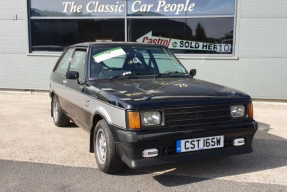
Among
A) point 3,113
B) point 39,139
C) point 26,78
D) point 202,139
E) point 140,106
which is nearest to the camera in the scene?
point 140,106

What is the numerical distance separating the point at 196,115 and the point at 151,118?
52cm

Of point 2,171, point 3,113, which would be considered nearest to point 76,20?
point 3,113

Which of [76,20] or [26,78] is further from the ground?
[76,20]

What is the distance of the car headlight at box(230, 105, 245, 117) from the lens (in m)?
3.75

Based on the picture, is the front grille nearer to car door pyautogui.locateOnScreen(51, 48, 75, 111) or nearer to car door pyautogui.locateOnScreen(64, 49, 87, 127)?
car door pyautogui.locateOnScreen(64, 49, 87, 127)

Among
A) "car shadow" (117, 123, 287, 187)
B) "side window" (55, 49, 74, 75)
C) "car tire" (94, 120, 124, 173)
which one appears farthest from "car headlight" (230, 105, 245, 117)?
"side window" (55, 49, 74, 75)

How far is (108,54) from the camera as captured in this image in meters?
4.71

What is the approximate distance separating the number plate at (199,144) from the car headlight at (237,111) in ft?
1.12

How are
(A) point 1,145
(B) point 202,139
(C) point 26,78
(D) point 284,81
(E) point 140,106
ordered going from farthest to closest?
(C) point 26,78 < (D) point 284,81 < (A) point 1,145 < (B) point 202,139 < (E) point 140,106

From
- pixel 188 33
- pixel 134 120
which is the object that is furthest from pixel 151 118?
pixel 188 33

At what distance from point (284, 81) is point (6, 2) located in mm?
Answer: 8937

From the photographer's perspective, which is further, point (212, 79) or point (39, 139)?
point (212, 79)

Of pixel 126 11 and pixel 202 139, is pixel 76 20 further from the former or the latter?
pixel 202 139

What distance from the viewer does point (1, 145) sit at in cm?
510
